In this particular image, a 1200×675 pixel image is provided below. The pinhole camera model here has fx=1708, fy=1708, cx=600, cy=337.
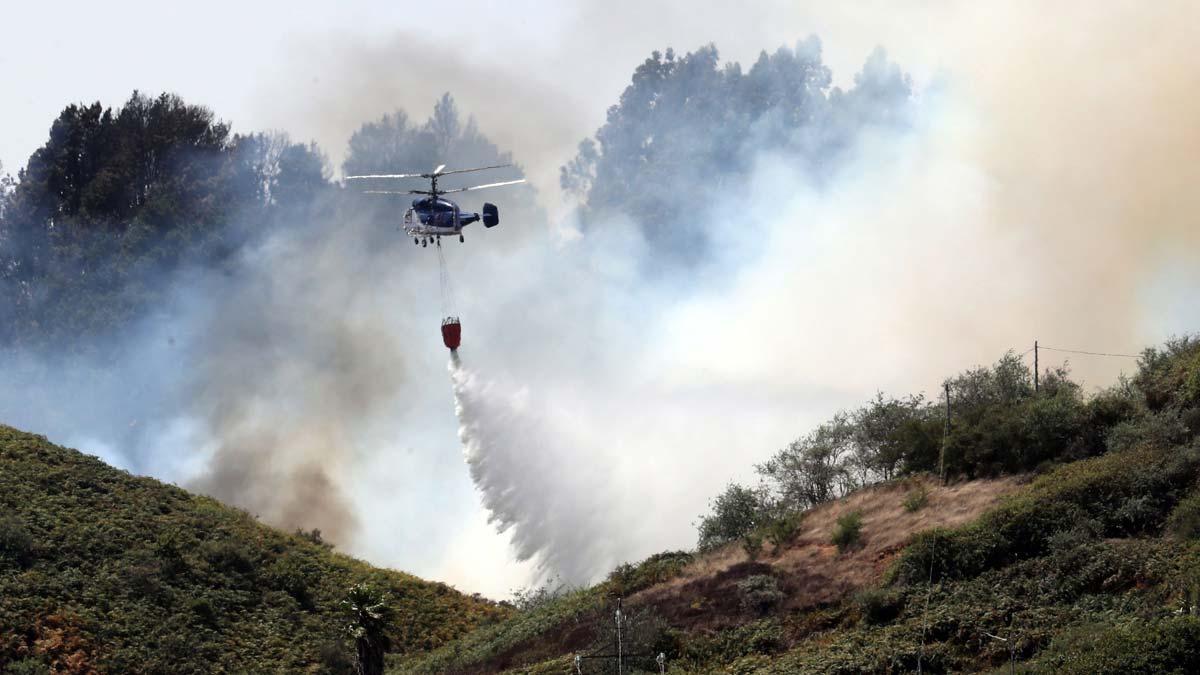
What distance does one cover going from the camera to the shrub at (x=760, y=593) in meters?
72.3

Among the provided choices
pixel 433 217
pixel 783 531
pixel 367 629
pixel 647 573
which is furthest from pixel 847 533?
pixel 433 217

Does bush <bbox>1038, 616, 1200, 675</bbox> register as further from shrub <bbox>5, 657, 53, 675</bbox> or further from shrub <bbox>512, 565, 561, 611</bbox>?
shrub <bbox>5, 657, 53, 675</bbox>

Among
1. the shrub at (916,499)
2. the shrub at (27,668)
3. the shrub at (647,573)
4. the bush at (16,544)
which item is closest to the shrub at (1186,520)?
the shrub at (916,499)

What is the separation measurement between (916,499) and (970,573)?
12.2 meters

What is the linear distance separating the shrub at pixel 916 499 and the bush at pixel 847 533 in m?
2.42

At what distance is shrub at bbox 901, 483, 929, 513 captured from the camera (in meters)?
79.2

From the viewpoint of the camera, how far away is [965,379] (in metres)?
91.7

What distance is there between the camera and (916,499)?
79.9m

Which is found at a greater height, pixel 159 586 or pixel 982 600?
pixel 159 586

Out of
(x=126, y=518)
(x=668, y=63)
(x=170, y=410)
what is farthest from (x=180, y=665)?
(x=668, y=63)

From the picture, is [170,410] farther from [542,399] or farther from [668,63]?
[668,63]

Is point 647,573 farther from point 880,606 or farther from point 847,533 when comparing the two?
point 880,606

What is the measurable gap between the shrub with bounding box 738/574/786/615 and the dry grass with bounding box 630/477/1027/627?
1.69 feet

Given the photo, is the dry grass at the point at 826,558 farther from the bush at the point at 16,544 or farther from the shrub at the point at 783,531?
the bush at the point at 16,544
